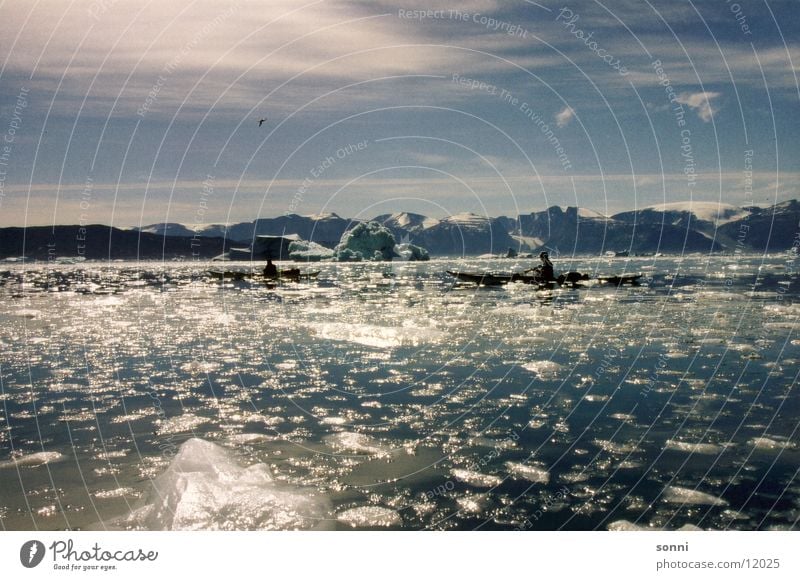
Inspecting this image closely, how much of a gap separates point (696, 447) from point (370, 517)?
25.3 ft

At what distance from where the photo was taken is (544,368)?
22.2 metres

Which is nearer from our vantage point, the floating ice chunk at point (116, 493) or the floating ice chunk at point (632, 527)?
the floating ice chunk at point (632, 527)

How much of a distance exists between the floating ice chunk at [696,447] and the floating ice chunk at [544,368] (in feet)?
22.2

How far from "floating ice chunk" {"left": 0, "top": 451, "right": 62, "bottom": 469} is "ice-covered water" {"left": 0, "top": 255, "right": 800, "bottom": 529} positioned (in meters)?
0.06

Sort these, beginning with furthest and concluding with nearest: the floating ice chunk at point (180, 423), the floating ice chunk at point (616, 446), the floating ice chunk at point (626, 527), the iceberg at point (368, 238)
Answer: the iceberg at point (368, 238) → the floating ice chunk at point (180, 423) → the floating ice chunk at point (616, 446) → the floating ice chunk at point (626, 527)

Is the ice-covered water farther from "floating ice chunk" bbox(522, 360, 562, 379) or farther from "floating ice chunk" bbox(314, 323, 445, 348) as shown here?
"floating ice chunk" bbox(314, 323, 445, 348)

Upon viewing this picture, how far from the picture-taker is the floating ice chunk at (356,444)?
14.0 metres

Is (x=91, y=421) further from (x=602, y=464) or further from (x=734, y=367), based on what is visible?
(x=734, y=367)

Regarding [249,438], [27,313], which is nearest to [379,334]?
[249,438]

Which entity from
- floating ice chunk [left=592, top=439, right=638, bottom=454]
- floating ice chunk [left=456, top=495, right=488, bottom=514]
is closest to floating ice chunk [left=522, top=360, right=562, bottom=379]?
floating ice chunk [left=592, top=439, right=638, bottom=454]

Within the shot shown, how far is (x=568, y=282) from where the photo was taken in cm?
7344
